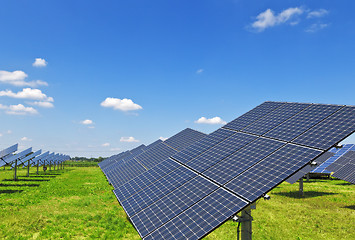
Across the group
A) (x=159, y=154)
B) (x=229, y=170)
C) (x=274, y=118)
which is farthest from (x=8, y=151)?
(x=274, y=118)

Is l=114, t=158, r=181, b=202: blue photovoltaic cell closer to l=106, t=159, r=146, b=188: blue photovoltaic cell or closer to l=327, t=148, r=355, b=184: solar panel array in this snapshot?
l=106, t=159, r=146, b=188: blue photovoltaic cell

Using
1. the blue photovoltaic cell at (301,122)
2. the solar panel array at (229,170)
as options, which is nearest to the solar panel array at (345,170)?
the blue photovoltaic cell at (301,122)

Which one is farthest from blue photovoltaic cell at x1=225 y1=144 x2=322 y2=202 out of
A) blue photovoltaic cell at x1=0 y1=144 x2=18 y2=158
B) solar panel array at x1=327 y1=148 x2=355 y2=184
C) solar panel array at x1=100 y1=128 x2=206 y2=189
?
blue photovoltaic cell at x1=0 y1=144 x2=18 y2=158

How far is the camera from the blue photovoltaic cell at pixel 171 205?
9.05 m

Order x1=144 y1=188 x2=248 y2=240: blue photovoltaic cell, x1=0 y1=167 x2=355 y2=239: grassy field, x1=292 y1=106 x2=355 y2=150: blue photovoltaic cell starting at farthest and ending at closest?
x1=0 y1=167 x2=355 y2=239: grassy field → x1=292 y1=106 x2=355 y2=150: blue photovoltaic cell → x1=144 y1=188 x2=248 y2=240: blue photovoltaic cell

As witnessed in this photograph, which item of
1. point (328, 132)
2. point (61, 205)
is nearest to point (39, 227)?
point (61, 205)

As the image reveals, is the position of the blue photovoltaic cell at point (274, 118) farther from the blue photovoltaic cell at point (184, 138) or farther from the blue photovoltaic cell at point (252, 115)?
the blue photovoltaic cell at point (184, 138)

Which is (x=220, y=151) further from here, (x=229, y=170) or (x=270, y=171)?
(x=270, y=171)

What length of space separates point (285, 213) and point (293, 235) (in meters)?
5.82

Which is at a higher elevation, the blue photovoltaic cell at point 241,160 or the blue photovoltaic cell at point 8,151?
the blue photovoltaic cell at point 8,151

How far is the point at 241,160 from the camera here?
35.0ft

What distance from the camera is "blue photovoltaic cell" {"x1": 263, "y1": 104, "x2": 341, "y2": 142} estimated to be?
11.0m

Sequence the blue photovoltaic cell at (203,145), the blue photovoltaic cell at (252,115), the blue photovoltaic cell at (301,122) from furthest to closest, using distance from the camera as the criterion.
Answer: the blue photovoltaic cell at (252,115)
the blue photovoltaic cell at (203,145)
the blue photovoltaic cell at (301,122)

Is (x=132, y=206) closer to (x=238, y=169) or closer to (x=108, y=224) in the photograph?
(x=238, y=169)
